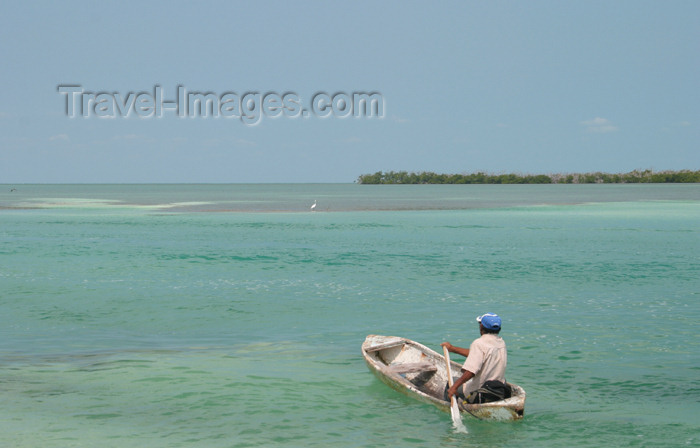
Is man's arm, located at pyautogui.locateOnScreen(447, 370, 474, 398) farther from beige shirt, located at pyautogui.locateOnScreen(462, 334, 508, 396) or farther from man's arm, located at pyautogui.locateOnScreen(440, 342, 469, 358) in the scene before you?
man's arm, located at pyautogui.locateOnScreen(440, 342, 469, 358)

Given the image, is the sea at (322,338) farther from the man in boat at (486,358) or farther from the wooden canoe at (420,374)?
the man in boat at (486,358)

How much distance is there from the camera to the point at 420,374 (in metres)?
12.3

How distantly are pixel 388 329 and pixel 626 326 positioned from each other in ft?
17.7

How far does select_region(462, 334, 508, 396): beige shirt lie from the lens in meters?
10.1

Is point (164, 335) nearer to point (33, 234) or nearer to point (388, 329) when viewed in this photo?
point (388, 329)

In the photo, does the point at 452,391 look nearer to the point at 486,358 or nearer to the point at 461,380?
the point at 461,380

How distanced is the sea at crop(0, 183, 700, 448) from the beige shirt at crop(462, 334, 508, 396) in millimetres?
728

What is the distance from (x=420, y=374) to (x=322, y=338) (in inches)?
164

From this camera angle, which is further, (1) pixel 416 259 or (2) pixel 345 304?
(1) pixel 416 259

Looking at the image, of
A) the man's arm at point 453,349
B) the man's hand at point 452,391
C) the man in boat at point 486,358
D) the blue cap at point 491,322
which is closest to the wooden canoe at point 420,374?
the man's hand at point 452,391

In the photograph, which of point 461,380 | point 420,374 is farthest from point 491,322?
point 420,374

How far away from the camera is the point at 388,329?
55.6ft

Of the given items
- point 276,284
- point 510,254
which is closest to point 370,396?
point 276,284

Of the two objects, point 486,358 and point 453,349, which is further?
point 453,349
